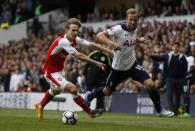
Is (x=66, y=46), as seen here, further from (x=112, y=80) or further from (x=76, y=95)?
(x=112, y=80)

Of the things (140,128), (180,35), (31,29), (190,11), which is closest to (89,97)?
(140,128)

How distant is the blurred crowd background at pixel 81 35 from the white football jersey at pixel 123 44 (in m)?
5.79

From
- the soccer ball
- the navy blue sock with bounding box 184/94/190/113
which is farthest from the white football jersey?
the navy blue sock with bounding box 184/94/190/113

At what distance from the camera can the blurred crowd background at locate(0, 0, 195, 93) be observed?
26.6m

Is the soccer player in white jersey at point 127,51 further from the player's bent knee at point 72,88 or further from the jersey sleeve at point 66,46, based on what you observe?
the player's bent knee at point 72,88

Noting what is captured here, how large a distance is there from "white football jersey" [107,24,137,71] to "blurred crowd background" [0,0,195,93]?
228 inches

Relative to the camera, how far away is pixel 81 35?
3547 cm

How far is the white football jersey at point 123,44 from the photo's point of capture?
54.9 feet

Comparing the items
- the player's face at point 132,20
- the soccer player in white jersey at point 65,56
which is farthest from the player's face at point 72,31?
the player's face at point 132,20

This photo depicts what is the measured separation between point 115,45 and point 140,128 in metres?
2.26

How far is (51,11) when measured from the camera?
44062 millimetres

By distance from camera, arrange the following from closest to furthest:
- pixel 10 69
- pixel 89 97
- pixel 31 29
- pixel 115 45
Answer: pixel 115 45, pixel 89 97, pixel 10 69, pixel 31 29

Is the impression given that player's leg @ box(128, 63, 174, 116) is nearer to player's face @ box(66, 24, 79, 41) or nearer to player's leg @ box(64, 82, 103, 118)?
player's leg @ box(64, 82, 103, 118)

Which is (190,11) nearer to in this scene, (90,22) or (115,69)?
(90,22)
